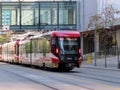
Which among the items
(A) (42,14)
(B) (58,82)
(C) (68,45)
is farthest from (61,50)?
(A) (42,14)

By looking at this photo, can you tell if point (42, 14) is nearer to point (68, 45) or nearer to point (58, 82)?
point (68, 45)

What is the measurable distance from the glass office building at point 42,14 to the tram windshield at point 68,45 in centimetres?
5415

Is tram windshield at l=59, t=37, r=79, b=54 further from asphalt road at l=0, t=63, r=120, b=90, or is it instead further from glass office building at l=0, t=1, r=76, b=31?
glass office building at l=0, t=1, r=76, b=31

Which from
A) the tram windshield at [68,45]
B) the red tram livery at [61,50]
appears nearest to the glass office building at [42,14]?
the red tram livery at [61,50]

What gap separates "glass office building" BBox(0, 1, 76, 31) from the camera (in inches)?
3578

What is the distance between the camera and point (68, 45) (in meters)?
35.5

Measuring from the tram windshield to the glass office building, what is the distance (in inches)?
2132

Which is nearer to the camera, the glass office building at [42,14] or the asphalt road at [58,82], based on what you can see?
the asphalt road at [58,82]

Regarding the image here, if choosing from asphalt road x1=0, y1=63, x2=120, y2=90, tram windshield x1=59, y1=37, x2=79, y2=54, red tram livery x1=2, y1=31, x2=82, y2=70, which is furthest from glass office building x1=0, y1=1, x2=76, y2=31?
asphalt road x1=0, y1=63, x2=120, y2=90

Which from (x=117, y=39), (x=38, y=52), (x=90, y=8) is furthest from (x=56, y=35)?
(x=90, y=8)

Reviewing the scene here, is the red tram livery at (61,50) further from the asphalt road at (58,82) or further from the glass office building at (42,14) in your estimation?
the glass office building at (42,14)

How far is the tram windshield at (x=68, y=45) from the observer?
35344 millimetres

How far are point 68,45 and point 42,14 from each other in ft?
185

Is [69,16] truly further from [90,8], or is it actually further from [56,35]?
[56,35]
